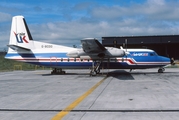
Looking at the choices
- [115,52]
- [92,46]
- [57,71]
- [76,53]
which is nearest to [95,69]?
[76,53]

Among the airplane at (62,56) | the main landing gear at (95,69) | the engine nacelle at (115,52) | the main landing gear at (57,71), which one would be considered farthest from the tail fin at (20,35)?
the engine nacelle at (115,52)

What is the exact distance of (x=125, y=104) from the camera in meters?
9.87

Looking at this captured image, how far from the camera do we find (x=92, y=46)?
2430 cm

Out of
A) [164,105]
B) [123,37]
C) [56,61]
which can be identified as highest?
[123,37]

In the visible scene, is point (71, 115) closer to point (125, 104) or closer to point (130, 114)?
point (130, 114)

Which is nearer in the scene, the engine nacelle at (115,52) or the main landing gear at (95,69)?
the engine nacelle at (115,52)

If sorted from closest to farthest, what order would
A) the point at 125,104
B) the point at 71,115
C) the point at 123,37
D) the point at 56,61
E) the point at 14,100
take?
the point at 71,115 → the point at 125,104 → the point at 14,100 → the point at 56,61 → the point at 123,37

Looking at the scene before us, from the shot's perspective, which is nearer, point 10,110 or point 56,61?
point 10,110

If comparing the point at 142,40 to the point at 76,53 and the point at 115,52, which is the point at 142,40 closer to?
the point at 115,52

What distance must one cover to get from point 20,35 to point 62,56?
5.53 meters

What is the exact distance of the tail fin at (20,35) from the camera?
28078 millimetres

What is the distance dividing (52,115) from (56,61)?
1961cm

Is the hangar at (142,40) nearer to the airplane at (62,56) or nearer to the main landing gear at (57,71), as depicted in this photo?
the main landing gear at (57,71)

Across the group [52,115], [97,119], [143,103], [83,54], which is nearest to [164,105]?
[143,103]
